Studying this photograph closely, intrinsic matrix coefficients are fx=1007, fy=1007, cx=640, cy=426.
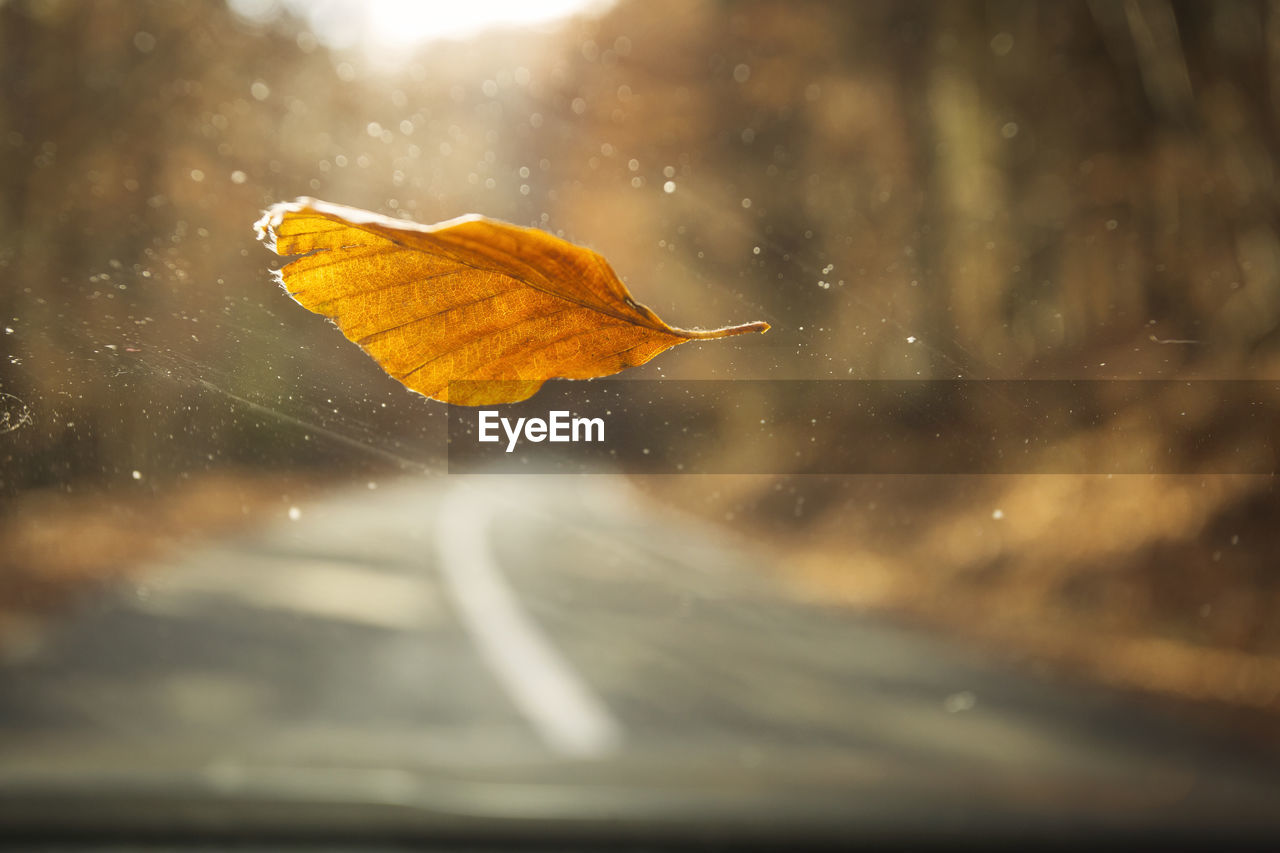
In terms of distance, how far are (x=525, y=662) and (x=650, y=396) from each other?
368 inches

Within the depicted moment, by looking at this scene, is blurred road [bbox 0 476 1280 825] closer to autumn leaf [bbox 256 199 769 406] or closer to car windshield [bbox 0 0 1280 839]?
car windshield [bbox 0 0 1280 839]

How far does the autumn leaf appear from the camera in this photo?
61cm

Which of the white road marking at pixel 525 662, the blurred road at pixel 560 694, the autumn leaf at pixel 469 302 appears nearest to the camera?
the autumn leaf at pixel 469 302

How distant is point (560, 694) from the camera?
9102mm

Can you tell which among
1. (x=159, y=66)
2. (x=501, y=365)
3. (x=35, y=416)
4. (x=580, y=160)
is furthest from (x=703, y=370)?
(x=159, y=66)

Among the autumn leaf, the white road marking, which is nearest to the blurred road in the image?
the white road marking

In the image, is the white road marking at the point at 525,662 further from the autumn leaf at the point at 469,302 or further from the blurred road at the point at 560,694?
the autumn leaf at the point at 469,302

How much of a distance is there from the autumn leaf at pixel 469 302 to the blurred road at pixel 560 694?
3.65ft

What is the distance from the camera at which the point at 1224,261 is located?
20.9 ft

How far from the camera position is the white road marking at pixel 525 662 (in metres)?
7.62

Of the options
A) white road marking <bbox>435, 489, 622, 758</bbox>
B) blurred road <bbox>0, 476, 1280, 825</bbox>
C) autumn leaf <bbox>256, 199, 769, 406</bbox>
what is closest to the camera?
autumn leaf <bbox>256, 199, 769, 406</bbox>

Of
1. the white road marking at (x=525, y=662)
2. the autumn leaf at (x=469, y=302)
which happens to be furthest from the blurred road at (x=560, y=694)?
the autumn leaf at (x=469, y=302)

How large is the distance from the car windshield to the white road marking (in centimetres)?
14

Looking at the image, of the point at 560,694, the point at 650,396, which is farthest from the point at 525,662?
the point at 650,396
